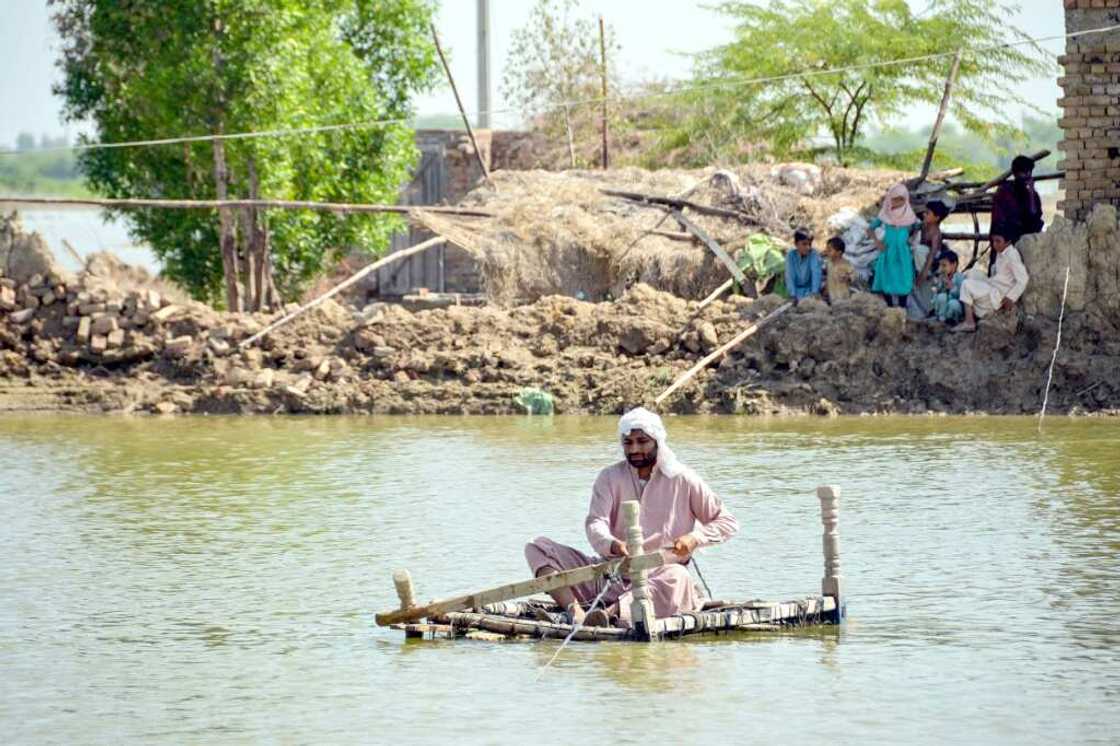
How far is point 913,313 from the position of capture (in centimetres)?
2136

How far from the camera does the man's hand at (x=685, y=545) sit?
31.8ft

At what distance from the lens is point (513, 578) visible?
12188 mm

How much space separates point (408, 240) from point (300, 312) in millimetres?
9542

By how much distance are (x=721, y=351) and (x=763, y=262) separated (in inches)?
79.8

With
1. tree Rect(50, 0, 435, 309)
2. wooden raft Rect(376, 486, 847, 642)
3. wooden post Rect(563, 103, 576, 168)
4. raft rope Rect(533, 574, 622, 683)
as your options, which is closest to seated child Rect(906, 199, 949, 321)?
tree Rect(50, 0, 435, 309)

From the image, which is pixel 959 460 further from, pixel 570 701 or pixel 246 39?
pixel 246 39

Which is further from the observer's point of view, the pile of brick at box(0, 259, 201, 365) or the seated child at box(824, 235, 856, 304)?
the pile of brick at box(0, 259, 201, 365)

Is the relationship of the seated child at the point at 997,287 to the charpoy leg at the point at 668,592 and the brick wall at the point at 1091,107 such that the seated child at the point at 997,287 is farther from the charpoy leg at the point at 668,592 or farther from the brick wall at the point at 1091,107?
the charpoy leg at the point at 668,592

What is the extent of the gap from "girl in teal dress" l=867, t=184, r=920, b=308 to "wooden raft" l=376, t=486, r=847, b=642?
11.2 metres

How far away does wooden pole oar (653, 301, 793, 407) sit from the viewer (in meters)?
20.8

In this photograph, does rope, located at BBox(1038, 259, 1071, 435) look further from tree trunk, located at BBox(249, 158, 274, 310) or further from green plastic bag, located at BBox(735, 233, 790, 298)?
tree trunk, located at BBox(249, 158, 274, 310)

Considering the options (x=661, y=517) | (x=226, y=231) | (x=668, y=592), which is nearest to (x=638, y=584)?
(x=668, y=592)

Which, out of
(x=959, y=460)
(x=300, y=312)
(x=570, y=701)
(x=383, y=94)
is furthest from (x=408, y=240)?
(x=570, y=701)

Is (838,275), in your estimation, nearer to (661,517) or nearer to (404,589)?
(661,517)
